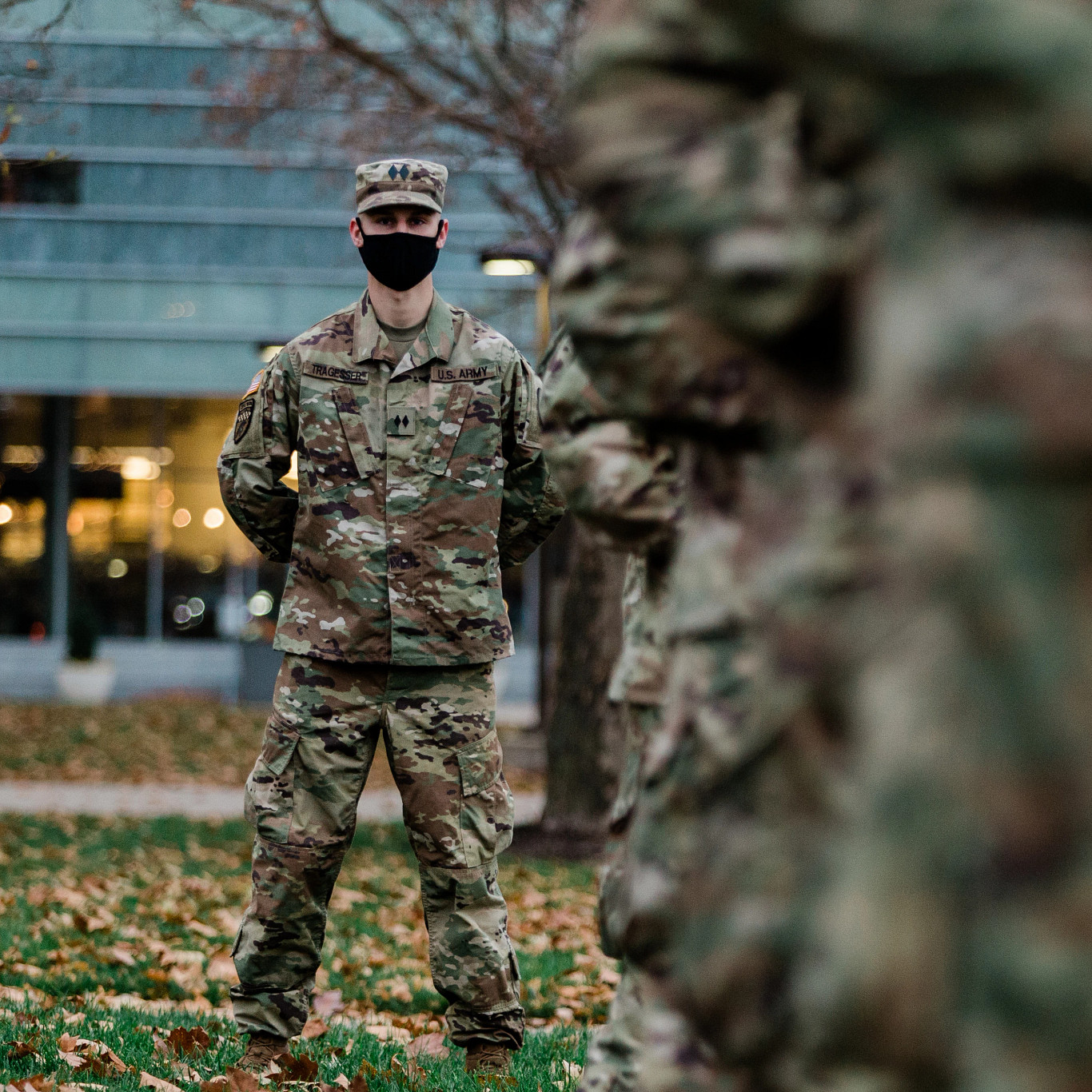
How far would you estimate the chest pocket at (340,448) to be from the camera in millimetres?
3953

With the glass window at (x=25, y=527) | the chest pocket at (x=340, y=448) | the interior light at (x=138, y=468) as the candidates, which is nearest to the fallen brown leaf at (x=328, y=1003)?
the chest pocket at (x=340, y=448)

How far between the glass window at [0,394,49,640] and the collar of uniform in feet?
67.2

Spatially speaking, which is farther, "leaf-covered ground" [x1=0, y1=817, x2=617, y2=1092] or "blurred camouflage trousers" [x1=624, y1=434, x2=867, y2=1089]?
"leaf-covered ground" [x1=0, y1=817, x2=617, y2=1092]

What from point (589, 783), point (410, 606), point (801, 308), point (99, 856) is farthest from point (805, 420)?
point (99, 856)

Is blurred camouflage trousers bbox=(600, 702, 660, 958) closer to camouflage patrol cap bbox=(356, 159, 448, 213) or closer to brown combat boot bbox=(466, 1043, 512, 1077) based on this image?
brown combat boot bbox=(466, 1043, 512, 1077)

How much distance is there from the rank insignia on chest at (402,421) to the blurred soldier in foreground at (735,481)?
7.40 feet

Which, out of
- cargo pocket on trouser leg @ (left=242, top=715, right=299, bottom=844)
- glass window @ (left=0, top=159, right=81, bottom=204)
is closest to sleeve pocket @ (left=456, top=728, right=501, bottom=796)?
cargo pocket on trouser leg @ (left=242, top=715, right=299, bottom=844)

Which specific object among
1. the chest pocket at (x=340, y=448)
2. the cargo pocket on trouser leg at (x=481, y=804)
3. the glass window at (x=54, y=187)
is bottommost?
the cargo pocket on trouser leg at (x=481, y=804)

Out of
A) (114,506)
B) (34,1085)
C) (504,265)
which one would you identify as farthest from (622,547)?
(114,506)

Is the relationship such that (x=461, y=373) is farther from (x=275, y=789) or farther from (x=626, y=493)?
(x=626, y=493)

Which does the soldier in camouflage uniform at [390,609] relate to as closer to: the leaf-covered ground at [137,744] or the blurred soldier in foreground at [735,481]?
the blurred soldier in foreground at [735,481]

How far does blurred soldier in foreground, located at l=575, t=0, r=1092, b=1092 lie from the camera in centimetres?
124

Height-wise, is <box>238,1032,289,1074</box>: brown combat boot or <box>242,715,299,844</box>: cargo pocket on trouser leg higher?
<box>242,715,299,844</box>: cargo pocket on trouser leg

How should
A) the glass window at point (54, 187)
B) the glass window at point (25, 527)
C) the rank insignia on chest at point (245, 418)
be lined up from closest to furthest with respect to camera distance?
the rank insignia on chest at point (245, 418)
the glass window at point (54, 187)
the glass window at point (25, 527)
